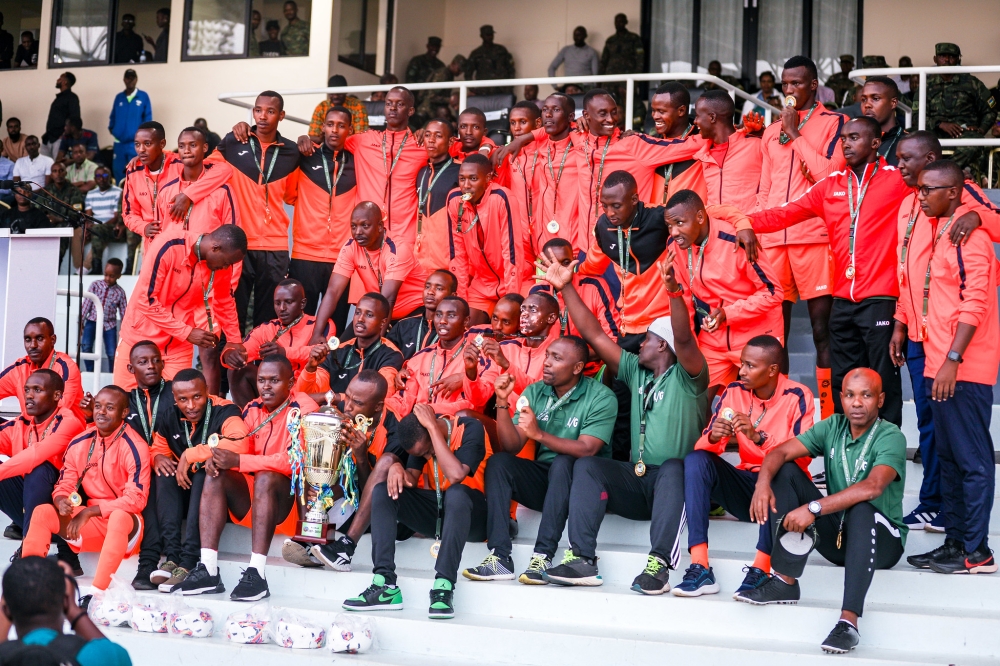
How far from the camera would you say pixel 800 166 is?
6941mm

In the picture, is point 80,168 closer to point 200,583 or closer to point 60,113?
point 60,113

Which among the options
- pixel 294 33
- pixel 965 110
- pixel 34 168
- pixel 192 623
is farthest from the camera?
pixel 294 33

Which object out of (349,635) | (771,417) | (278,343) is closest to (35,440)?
(278,343)

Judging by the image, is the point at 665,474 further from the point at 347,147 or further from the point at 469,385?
the point at 347,147

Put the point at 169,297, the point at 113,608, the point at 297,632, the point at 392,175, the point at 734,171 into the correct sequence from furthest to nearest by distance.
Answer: the point at 392,175, the point at 169,297, the point at 734,171, the point at 113,608, the point at 297,632

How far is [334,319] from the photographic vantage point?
313 inches

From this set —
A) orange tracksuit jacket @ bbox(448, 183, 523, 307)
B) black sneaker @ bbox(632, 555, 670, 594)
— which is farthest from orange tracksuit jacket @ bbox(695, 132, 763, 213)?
black sneaker @ bbox(632, 555, 670, 594)

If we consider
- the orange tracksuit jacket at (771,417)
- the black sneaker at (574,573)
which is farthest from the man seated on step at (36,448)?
the orange tracksuit jacket at (771,417)

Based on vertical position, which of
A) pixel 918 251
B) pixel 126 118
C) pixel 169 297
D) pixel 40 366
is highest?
pixel 126 118

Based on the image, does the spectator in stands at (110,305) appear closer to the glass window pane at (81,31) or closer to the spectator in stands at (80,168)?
the spectator in stands at (80,168)

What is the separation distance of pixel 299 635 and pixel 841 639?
2.44 metres

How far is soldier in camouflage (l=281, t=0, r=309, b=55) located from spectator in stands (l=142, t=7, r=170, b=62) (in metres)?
1.77

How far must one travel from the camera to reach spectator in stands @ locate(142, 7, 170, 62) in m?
14.8

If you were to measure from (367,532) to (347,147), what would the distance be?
325 cm
